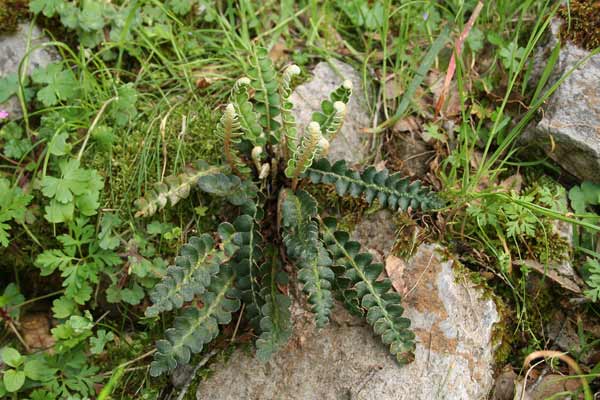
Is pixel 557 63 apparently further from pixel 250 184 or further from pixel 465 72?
pixel 250 184

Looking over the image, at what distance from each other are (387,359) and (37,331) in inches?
75.3

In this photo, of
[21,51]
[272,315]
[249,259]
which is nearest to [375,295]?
[272,315]

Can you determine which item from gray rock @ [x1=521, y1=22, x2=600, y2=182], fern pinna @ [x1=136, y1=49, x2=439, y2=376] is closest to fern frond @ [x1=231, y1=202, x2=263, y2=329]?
fern pinna @ [x1=136, y1=49, x2=439, y2=376]

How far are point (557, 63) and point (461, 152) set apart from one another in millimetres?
Result: 825

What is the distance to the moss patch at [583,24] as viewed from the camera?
10.0 ft

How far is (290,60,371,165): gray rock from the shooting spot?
3.09 meters

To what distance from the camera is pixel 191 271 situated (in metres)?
2.53

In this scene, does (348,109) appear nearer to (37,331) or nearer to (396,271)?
(396,271)

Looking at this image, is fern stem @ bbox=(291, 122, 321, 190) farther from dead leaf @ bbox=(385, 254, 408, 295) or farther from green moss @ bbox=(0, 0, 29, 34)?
green moss @ bbox=(0, 0, 29, 34)

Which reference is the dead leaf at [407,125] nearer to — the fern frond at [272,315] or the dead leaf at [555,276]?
the dead leaf at [555,276]

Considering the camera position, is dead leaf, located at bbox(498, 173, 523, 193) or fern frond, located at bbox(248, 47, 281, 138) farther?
dead leaf, located at bbox(498, 173, 523, 193)

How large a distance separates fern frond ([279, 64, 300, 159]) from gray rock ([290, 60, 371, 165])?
402mm

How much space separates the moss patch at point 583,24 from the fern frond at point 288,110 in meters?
1.57

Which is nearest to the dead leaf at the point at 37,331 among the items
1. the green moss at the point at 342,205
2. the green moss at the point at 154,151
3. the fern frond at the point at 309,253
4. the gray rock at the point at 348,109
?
the green moss at the point at 154,151
